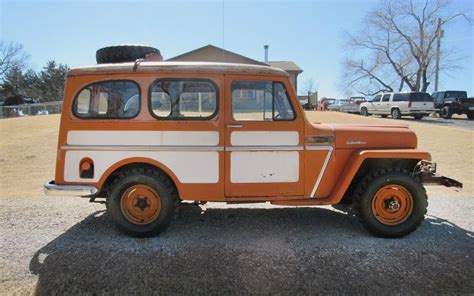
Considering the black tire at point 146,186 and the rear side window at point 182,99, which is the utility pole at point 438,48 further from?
the black tire at point 146,186

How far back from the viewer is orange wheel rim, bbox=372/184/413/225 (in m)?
4.26

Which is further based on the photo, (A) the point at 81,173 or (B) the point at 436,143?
(B) the point at 436,143

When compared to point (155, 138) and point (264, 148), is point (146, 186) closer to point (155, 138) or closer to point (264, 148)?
point (155, 138)

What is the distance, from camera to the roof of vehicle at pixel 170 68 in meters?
4.07

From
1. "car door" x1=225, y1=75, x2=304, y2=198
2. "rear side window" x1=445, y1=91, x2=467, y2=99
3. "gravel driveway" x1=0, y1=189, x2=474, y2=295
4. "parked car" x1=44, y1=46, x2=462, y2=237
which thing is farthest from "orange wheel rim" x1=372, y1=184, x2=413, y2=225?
"rear side window" x1=445, y1=91, x2=467, y2=99

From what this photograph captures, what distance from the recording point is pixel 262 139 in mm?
4141

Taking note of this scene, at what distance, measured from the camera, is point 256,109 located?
418cm

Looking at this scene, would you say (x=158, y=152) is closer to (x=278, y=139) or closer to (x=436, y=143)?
(x=278, y=139)

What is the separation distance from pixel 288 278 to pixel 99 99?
9.75 feet

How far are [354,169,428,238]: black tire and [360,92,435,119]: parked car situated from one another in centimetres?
2018

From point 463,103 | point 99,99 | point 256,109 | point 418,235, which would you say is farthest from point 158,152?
point 463,103

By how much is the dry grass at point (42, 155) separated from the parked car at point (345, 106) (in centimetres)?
1427

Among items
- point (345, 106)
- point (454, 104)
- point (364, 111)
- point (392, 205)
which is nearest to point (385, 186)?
point (392, 205)

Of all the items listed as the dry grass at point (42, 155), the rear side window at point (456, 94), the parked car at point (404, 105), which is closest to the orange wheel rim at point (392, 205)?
the dry grass at point (42, 155)
